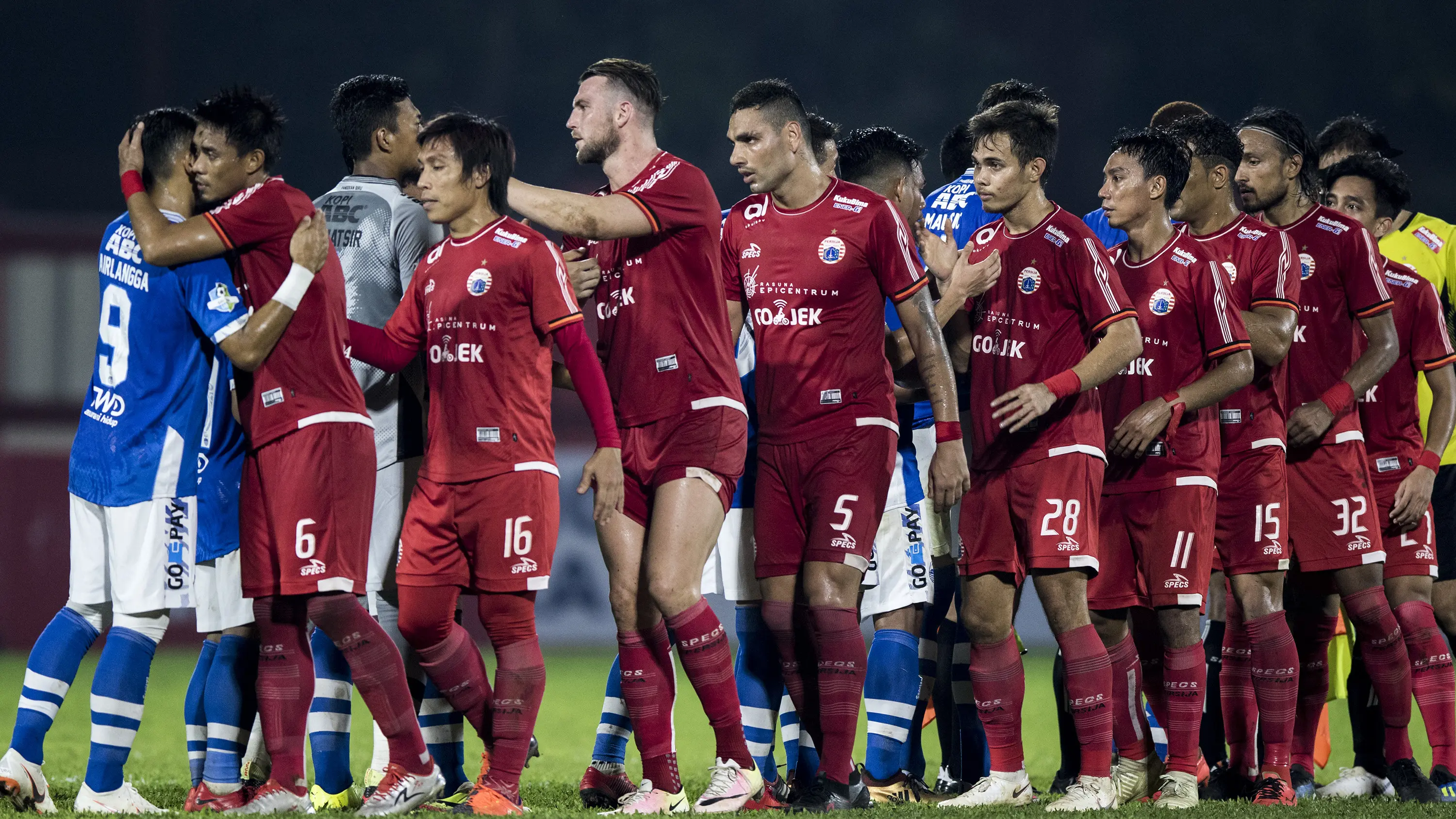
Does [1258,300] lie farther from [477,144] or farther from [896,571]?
[477,144]

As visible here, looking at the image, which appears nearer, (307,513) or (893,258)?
(307,513)

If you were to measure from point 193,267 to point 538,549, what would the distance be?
151 cm

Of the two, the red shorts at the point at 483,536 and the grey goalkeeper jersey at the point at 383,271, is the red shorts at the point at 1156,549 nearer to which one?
the red shorts at the point at 483,536

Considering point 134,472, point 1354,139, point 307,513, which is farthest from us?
point 1354,139

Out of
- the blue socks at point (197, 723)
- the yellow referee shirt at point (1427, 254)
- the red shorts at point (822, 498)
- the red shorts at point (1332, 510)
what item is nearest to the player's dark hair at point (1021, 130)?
the red shorts at point (822, 498)

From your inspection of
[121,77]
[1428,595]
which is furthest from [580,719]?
[121,77]

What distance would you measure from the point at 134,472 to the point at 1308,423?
4.53 metres

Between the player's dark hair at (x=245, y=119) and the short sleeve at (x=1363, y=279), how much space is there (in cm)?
436

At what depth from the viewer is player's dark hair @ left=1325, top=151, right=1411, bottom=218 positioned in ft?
24.0

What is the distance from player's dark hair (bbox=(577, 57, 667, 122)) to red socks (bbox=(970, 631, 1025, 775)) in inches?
89.3

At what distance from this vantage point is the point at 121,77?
2166 cm

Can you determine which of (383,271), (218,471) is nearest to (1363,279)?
(383,271)

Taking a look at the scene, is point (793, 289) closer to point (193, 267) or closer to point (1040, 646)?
point (193, 267)

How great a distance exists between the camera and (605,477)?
16.4 ft
